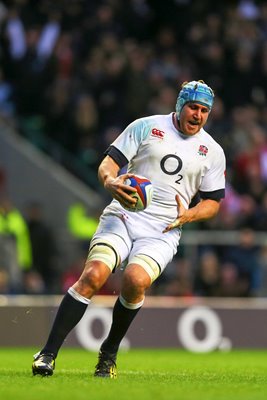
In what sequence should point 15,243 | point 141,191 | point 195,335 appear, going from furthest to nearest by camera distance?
point 15,243, point 195,335, point 141,191

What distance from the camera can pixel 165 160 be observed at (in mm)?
9438

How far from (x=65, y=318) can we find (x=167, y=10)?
1364 centimetres

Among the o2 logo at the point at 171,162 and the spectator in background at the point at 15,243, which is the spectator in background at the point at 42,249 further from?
the o2 logo at the point at 171,162

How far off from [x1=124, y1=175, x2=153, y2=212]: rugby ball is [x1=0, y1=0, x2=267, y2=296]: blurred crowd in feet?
29.2

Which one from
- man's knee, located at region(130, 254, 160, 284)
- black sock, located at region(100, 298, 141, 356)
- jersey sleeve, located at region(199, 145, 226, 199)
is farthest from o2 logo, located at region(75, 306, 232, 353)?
man's knee, located at region(130, 254, 160, 284)

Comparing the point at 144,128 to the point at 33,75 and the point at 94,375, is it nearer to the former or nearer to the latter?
the point at 94,375

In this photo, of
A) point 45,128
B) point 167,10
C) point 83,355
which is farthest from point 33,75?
point 83,355

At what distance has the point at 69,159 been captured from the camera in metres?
19.9

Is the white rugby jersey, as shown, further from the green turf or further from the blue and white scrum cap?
the green turf

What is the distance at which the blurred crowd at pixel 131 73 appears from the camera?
19.0m

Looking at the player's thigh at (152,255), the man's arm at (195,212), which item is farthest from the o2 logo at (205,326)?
the player's thigh at (152,255)

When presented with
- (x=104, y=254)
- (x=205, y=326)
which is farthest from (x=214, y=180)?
(x=205, y=326)

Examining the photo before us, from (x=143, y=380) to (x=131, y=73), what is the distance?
36.1 feet

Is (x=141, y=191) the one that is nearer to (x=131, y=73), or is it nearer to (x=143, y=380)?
(x=143, y=380)
